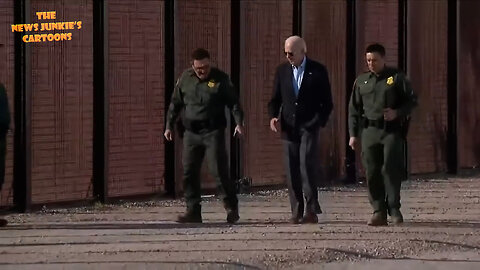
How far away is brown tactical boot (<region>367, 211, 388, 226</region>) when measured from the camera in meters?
15.4

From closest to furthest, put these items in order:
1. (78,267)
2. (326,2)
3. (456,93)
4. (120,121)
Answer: (78,267), (120,121), (326,2), (456,93)

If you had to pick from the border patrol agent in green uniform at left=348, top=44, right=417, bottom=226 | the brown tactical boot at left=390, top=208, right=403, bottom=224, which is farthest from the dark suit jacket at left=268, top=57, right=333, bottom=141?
the brown tactical boot at left=390, top=208, right=403, bottom=224

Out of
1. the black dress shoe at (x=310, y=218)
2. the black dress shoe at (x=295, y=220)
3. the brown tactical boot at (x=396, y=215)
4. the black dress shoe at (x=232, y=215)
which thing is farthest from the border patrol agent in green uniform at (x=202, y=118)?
the brown tactical boot at (x=396, y=215)

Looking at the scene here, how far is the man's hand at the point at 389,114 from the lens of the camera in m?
15.1

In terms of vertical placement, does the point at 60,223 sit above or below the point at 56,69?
below

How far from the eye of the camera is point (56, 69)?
55.0 feet

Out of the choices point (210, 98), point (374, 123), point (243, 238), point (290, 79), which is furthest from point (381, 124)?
point (243, 238)

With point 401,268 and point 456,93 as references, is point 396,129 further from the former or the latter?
point 456,93

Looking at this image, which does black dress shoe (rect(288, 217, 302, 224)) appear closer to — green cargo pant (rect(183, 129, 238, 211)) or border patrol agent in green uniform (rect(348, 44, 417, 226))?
green cargo pant (rect(183, 129, 238, 211))

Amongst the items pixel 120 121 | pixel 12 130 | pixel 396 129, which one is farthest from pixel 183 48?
pixel 396 129

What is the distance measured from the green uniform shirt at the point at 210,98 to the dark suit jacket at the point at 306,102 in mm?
514

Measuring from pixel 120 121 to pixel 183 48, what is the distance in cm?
127

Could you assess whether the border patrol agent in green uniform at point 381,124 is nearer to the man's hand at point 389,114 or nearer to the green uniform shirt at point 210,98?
the man's hand at point 389,114

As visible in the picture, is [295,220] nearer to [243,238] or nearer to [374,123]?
[374,123]
